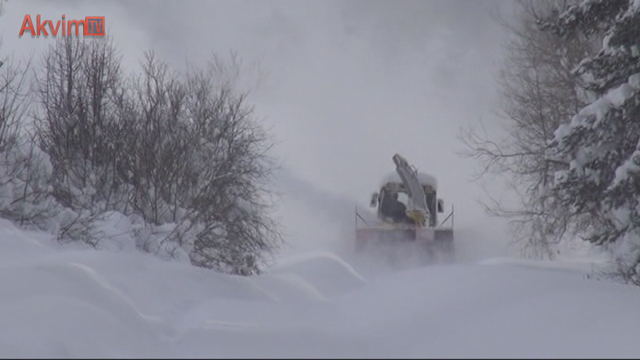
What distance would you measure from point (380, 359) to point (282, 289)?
555 centimetres

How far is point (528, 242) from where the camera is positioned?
1664cm

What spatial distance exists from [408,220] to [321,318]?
15055 millimetres

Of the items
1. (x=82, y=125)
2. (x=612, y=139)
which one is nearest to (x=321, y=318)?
(x=612, y=139)

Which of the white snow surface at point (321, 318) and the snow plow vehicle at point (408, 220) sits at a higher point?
the snow plow vehicle at point (408, 220)

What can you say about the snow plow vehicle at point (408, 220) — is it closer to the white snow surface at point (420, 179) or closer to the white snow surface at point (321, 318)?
the white snow surface at point (420, 179)

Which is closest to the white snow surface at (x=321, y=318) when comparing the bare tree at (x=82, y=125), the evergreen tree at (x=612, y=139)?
the evergreen tree at (x=612, y=139)

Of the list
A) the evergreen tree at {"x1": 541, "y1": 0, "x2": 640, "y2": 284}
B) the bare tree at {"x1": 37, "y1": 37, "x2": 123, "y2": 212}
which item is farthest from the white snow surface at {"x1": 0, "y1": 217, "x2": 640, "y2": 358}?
the bare tree at {"x1": 37, "y1": 37, "x2": 123, "y2": 212}

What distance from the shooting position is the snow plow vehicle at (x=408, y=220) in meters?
17.6

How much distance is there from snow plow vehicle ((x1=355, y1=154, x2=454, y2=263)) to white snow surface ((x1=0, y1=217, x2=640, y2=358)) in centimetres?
1067

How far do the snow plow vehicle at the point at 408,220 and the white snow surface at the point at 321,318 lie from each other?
10672mm

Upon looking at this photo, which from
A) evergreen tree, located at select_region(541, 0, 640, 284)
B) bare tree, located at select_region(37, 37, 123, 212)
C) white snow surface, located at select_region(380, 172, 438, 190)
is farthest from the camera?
white snow surface, located at select_region(380, 172, 438, 190)

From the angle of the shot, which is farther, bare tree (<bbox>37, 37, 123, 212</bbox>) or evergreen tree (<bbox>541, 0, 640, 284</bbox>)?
bare tree (<bbox>37, 37, 123, 212</bbox>)

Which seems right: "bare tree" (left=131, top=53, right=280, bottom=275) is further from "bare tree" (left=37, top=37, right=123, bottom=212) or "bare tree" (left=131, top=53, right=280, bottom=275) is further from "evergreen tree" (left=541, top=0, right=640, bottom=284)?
"evergreen tree" (left=541, top=0, right=640, bottom=284)

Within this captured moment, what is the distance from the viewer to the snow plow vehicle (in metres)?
17.6
